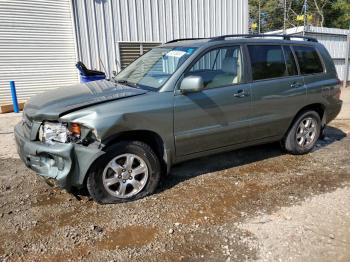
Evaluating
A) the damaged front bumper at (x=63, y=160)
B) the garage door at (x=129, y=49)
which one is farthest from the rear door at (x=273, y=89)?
the garage door at (x=129, y=49)

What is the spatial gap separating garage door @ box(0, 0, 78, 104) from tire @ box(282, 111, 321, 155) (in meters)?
7.67

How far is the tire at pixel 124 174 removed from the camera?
11.9 ft

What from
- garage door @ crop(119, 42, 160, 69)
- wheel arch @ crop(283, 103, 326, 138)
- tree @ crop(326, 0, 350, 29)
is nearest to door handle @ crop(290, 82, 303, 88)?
wheel arch @ crop(283, 103, 326, 138)

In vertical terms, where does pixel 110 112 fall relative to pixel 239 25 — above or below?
below

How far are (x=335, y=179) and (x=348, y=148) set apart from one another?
5.38ft

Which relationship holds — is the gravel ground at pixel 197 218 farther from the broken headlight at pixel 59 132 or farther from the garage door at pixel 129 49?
the garage door at pixel 129 49

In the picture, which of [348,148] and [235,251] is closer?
[235,251]

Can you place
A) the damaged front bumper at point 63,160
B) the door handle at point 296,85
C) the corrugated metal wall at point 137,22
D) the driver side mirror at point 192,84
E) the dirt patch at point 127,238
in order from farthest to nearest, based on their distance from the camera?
the corrugated metal wall at point 137,22 < the door handle at point 296,85 < the driver side mirror at point 192,84 < the damaged front bumper at point 63,160 < the dirt patch at point 127,238

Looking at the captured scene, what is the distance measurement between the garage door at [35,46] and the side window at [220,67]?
730 centimetres

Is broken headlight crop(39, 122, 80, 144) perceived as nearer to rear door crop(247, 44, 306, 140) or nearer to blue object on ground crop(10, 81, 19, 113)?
rear door crop(247, 44, 306, 140)

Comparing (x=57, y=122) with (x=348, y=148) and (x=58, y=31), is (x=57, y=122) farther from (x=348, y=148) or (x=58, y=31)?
(x=58, y=31)

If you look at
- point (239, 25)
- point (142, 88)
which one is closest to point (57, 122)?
point (142, 88)

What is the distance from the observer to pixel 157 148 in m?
4.05

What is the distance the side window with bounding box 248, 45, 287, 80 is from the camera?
4.64 metres
